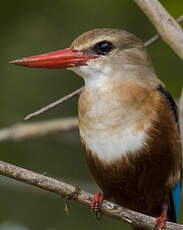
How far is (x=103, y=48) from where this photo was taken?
5023 millimetres

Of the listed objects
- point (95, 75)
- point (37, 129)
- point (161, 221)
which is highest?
Result: point (95, 75)

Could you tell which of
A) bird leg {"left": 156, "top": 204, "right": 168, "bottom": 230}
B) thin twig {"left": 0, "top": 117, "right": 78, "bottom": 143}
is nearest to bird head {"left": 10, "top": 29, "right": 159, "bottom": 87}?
bird leg {"left": 156, "top": 204, "right": 168, "bottom": 230}

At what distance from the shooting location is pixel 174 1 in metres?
5.64

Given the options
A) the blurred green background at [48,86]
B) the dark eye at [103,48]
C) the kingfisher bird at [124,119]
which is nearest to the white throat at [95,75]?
the kingfisher bird at [124,119]

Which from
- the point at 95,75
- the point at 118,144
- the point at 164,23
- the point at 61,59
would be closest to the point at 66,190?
the point at 118,144

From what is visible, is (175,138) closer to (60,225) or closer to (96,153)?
(96,153)

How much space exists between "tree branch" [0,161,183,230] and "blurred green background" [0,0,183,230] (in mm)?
1894

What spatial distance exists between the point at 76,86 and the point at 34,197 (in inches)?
50.4

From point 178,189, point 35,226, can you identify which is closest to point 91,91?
point 178,189

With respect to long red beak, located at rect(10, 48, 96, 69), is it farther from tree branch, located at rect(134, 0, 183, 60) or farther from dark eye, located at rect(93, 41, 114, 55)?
tree branch, located at rect(134, 0, 183, 60)

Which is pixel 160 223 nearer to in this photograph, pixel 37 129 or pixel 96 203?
pixel 96 203

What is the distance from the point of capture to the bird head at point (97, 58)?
497cm

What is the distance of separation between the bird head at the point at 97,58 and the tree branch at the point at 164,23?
0.43 meters

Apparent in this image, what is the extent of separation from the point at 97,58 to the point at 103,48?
98 mm
